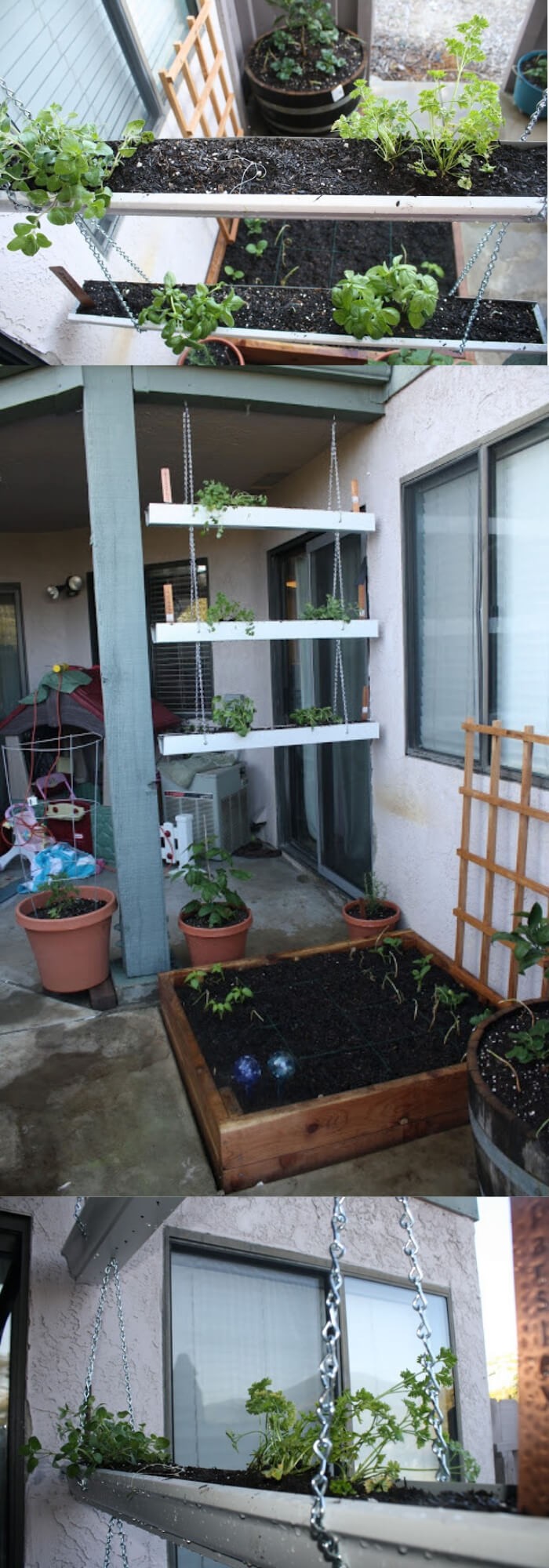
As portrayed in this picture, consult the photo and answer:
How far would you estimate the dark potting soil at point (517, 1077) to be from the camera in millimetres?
1331

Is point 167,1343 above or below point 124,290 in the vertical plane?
below

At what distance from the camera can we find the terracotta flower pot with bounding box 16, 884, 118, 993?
2662 mm

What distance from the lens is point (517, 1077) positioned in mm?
1423

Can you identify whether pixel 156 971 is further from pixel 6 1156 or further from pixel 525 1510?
pixel 525 1510

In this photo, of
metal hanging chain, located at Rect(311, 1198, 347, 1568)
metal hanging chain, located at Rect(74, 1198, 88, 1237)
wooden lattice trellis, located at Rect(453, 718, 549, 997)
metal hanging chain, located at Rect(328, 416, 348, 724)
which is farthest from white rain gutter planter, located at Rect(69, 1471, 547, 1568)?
metal hanging chain, located at Rect(328, 416, 348, 724)

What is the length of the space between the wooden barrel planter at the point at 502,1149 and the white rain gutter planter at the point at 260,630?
5.19 feet

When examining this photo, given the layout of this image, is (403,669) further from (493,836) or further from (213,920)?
(213,920)

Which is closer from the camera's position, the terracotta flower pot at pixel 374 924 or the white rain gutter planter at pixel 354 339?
the white rain gutter planter at pixel 354 339

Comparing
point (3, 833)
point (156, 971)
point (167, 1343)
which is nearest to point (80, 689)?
point (3, 833)

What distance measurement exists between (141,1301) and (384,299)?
2.34m

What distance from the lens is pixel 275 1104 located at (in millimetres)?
1973

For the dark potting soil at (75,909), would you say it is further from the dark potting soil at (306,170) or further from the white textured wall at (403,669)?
the dark potting soil at (306,170)

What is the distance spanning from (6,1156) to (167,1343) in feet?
2.09

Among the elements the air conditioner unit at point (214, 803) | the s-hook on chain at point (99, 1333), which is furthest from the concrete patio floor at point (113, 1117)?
the air conditioner unit at point (214, 803)
